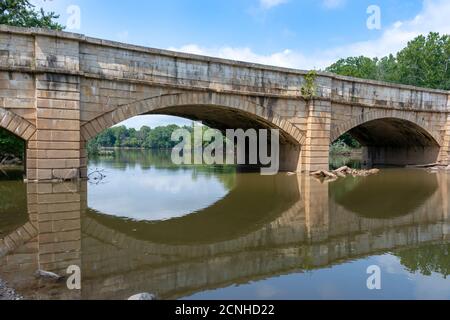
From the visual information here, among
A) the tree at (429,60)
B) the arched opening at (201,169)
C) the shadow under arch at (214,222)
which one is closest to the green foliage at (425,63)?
the tree at (429,60)

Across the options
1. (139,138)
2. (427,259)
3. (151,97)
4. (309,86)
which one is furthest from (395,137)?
(139,138)

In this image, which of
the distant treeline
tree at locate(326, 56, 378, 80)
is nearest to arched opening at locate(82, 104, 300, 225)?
tree at locate(326, 56, 378, 80)

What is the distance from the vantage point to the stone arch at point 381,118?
64.1 ft

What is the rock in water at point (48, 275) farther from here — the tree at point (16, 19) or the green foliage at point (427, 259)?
the tree at point (16, 19)

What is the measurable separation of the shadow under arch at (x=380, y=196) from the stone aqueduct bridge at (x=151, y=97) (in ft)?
15.0

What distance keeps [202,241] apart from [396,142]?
2465 centimetres

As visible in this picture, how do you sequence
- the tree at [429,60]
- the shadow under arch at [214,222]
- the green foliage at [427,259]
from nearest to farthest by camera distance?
1. the green foliage at [427,259]
2. the shadow under arch at [214,222]
3. the tree at [429,60]

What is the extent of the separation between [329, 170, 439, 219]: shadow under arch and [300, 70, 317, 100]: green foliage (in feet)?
15.6

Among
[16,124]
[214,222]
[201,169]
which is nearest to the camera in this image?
[214,222]

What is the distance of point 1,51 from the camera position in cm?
1177

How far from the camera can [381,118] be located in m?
21.5

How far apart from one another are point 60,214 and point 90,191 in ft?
11.2

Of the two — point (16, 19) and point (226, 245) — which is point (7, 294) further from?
point (16, 19)
